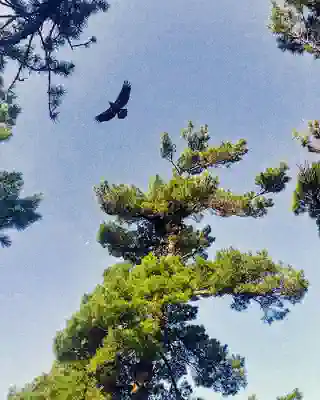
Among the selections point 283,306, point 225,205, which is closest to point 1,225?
point 225,205

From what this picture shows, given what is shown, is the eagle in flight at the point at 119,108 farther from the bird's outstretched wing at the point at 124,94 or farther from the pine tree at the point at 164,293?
the pine tree at the point at 164,293

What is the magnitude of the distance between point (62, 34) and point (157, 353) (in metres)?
9.51

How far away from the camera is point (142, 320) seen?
10141 millimetres

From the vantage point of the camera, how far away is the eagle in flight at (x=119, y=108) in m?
13.3

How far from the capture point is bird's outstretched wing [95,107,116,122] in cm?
1357

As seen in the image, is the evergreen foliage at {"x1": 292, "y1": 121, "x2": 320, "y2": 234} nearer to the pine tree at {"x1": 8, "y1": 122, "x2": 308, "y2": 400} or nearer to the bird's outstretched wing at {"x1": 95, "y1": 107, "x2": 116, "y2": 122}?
the pine tree at {"x1": 8, "y1": 122, "x2": 308, "y2": 400}

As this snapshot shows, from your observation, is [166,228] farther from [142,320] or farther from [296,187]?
[296,187]

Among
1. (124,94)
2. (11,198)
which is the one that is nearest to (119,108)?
(124,94)

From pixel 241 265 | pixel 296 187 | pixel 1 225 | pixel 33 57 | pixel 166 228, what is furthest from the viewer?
pixel 1 225

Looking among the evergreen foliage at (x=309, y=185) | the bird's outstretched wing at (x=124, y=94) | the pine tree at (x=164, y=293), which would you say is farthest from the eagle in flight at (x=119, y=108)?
the evergreen foliage at (x=309, y=185)

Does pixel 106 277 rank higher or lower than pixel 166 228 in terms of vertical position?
lower

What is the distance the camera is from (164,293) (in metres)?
10.8

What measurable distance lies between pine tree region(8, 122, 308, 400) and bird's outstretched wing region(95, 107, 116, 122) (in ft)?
7.41

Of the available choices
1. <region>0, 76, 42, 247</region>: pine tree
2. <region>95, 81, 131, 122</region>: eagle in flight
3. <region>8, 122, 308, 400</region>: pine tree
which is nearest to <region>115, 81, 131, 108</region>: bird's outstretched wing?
<region>95, 81, 131, 122</region>: eagle in flight
